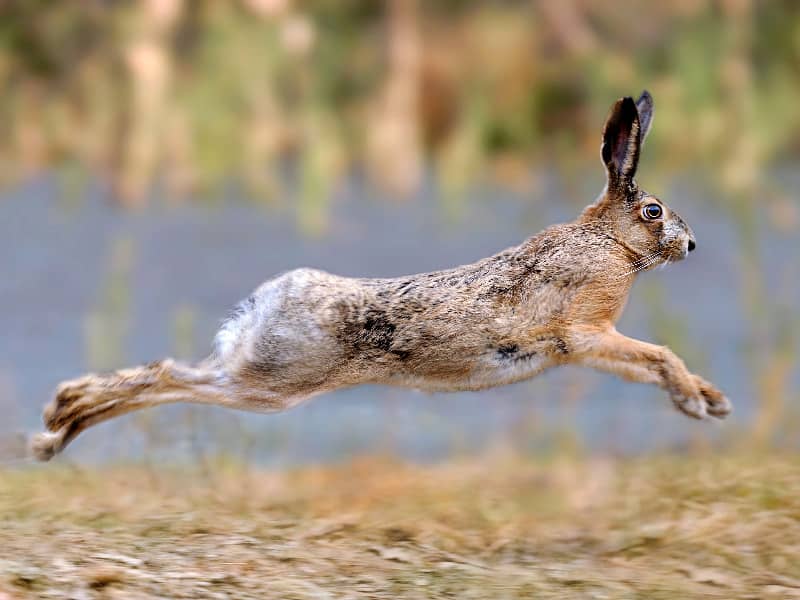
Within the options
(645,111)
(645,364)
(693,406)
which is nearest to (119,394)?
(645,364)

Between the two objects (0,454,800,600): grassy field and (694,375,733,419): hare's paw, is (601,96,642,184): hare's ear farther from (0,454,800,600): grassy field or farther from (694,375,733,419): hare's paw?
(0,454,800,600): grassy field

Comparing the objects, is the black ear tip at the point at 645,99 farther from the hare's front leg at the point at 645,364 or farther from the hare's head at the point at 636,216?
the hare's front leg at the point at 645,364

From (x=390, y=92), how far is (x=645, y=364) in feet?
14.5

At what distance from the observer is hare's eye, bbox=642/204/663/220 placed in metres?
3.65

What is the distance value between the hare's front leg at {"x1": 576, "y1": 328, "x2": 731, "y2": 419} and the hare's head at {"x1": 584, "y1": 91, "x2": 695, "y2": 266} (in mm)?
269

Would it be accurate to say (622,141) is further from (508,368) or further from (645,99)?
(508,368)

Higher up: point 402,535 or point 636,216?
point 636,216

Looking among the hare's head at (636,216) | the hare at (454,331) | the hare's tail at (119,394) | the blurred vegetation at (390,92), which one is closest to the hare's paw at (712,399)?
the hare at (454,331)

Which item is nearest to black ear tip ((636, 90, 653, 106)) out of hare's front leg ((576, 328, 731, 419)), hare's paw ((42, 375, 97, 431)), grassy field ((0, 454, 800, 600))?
hare's front leg ((576, 328, 731, 419))

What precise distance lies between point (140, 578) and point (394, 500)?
171cm

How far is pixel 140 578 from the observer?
349 cm

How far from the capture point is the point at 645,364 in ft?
11.5

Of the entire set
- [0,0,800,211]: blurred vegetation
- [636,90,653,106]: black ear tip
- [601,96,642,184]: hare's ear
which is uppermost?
[0,0,800,211]: blurred vegetation

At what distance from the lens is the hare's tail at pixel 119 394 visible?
11.8 ft
